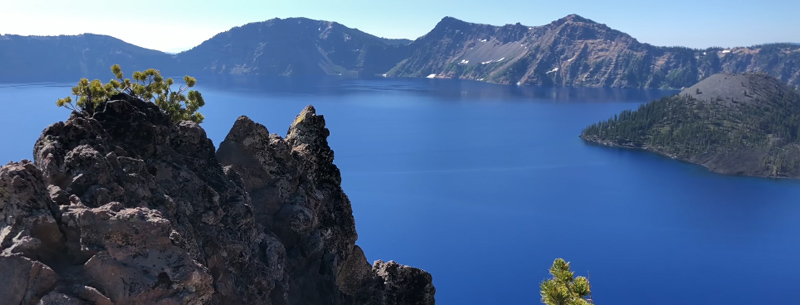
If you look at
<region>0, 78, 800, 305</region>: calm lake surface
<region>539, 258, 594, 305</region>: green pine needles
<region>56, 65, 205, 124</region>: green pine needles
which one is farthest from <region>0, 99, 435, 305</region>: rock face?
<region>0, 78, 800, 305</region>: calm lake surface

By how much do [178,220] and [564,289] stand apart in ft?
44.6

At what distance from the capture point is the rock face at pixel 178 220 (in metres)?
15.5

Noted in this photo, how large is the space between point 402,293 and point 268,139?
998 cm

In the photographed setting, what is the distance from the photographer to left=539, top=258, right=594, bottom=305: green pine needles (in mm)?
21281

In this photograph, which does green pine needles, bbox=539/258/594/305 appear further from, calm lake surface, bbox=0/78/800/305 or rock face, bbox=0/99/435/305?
calm lake surface, bbox=0/78/800/305

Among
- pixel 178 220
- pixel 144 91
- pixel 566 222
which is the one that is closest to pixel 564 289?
pixel 178 220

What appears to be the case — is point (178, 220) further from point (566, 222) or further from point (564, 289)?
point (566, 222)

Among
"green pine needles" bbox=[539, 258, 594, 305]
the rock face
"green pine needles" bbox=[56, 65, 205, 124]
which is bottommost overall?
"green pine needles" bbox=[539, 258, 594, 305]

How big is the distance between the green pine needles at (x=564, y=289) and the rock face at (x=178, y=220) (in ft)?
30.6

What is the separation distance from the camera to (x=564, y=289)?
21812 millimetres

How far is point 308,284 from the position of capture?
2628 cm

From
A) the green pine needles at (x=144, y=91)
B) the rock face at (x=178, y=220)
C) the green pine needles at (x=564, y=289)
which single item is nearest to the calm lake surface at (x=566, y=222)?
the rock face at (x=178, y=220)

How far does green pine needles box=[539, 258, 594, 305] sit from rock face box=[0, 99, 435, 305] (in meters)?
9.34

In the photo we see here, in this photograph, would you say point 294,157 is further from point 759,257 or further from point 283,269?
point 759,257
